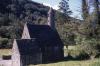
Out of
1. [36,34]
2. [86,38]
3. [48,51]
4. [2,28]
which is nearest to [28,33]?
[36,34]

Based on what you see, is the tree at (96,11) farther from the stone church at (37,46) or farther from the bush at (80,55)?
the stone church at (37,46)

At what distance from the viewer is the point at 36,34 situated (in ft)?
185

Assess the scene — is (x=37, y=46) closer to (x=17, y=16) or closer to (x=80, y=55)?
(x=80, y=55)

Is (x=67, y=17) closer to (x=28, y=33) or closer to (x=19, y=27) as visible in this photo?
(x=19, y=27)

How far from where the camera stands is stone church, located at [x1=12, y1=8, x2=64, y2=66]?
51656 mm

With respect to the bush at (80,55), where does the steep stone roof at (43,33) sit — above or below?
above

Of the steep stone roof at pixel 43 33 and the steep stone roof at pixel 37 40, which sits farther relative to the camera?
the steep stone roof at pixel 43 33

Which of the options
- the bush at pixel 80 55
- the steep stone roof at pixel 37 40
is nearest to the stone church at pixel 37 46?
the steep stone roof at pixel 37 40

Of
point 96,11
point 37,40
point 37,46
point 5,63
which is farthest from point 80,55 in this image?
point 5,63

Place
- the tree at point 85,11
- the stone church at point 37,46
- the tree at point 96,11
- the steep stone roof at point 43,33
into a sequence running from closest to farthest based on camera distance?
the stone church at point 37,46 → the steep stone roof at point 43,33 → the tree at point 96,11 → the tree at point 85,11

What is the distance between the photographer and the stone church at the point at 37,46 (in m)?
51.7

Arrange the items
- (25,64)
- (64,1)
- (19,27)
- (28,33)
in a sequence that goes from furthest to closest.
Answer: (64,1) < (19,27) < (28,33) < (25,64)

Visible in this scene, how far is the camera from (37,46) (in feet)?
180

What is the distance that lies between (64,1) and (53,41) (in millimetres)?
51770
